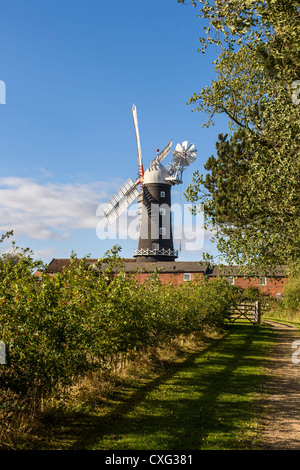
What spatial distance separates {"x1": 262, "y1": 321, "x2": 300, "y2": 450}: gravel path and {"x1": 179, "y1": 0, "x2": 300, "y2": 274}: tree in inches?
171

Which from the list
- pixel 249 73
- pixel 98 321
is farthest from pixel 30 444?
pixel 249 73

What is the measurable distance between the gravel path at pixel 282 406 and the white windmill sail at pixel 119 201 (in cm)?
4904

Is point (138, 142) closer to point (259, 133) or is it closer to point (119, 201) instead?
point (119, 201)

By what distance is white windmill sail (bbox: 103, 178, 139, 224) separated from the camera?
65812 millimetres

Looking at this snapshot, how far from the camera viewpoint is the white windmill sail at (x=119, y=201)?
216ft

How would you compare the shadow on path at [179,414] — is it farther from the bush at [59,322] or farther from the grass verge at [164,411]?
the bush at [59,322]

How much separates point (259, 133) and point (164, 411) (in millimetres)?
12210

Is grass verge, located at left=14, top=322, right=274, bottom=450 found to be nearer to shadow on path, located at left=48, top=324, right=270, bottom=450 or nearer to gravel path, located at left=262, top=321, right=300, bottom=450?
shadow on path, located at left=48, top=324, right=270, bottom=450

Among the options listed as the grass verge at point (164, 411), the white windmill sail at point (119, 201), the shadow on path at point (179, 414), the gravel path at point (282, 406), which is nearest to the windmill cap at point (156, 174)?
the white windmill sail at point (119, 201)

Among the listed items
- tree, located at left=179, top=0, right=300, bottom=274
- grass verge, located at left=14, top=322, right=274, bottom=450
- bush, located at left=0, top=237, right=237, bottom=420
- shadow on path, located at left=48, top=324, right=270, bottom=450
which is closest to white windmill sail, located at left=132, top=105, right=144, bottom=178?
tree, located at left=179, top=0, right=300, bottom=274

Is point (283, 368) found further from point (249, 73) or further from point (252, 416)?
point (249, 73)

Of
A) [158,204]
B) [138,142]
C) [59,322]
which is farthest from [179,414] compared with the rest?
[138,142]

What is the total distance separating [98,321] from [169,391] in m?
2.99

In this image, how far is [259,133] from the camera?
18.2 metres
